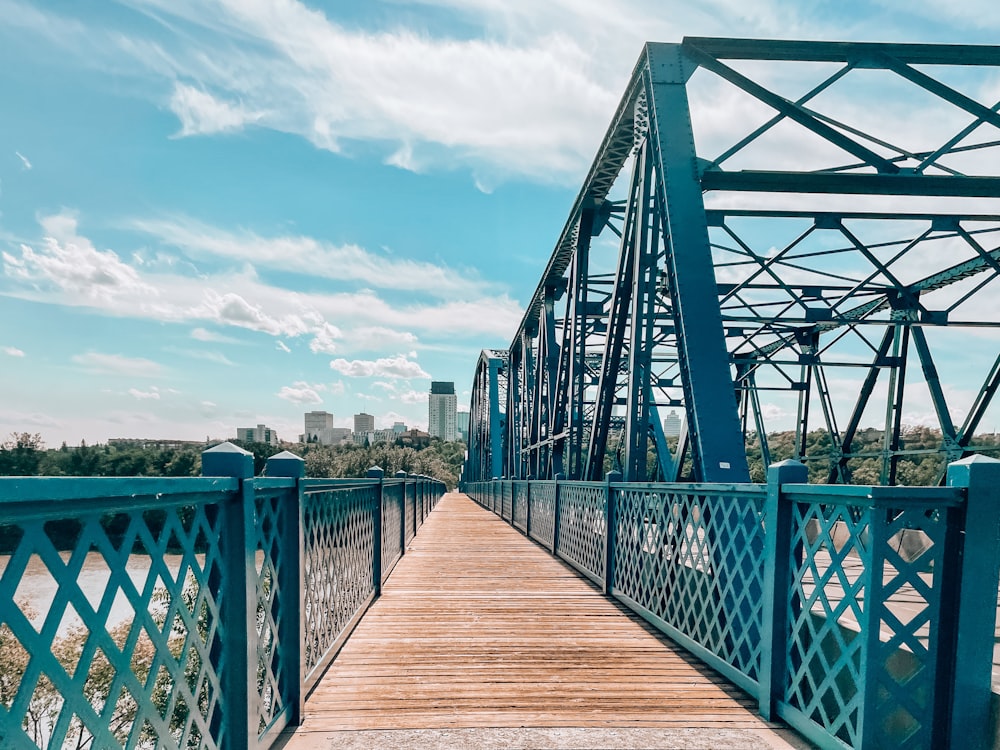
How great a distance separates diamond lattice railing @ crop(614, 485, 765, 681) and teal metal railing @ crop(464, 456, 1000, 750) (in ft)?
0.05

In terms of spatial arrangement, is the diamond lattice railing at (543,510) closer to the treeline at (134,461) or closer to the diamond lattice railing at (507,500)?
the diamond lattice railing at (507,500)

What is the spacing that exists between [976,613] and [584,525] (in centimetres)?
528

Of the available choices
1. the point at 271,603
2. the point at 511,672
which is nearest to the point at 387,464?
the point at 511,672

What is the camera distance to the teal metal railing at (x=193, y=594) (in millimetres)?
1358

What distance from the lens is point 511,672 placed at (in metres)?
3.90

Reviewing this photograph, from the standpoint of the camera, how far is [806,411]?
15945 millimetres

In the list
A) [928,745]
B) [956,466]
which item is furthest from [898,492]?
[928,745]

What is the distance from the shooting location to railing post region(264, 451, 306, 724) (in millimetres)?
3113

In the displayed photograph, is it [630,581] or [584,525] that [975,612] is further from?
[584,525]

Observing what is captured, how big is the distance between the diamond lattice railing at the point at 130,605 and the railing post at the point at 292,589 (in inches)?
27.9

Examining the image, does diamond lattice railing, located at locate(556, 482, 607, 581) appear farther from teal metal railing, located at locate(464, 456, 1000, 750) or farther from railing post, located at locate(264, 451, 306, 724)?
railing post, located at locate(264, 451, 306, 724)

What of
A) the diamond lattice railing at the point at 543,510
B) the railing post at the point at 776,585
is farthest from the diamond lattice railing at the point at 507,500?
the railing post at the point at 776,585

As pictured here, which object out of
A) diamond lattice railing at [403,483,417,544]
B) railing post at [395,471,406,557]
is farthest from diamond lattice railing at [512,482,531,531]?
railing post at [395,471,406,557]

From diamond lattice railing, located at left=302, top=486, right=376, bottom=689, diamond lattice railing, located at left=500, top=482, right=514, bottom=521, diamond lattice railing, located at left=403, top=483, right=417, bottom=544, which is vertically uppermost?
diamond lattice railing, located at left=302, top=486, right=376, bottom=689
